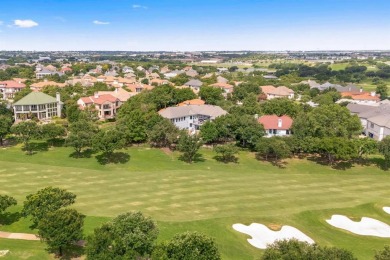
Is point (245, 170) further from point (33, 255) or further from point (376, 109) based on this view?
point (376, 109)

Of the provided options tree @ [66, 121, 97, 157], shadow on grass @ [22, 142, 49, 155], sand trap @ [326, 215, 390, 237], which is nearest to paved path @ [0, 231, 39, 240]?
tree @ [66, 121, 97, 157]

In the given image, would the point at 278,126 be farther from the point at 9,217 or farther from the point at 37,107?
the point at 37,107

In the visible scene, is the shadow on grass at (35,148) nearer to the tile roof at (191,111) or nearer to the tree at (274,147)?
the tile roof at (191,111)

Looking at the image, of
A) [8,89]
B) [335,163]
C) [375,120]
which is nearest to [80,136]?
[335,163]

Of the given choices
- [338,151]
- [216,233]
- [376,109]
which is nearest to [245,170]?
[338,151]

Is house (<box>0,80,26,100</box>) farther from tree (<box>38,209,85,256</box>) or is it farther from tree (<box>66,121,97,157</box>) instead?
tree (<box>38,209,85,256</box>)
